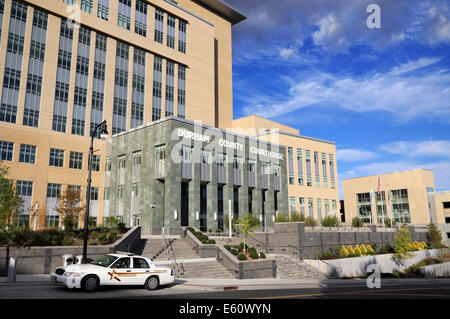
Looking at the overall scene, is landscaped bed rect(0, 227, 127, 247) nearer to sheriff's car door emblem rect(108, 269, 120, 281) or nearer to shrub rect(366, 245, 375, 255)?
sheriff's car door emblem rect(108, 269, 120, 281)

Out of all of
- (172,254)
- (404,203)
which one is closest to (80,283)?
(172,254)

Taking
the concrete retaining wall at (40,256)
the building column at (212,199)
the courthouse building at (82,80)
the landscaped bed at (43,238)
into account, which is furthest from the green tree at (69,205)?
the concrete retaining wall at (40,256)

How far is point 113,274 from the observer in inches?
630

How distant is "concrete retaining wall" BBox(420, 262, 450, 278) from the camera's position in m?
40.5

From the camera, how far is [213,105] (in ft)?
241

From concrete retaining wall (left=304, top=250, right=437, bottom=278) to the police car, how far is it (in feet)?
72.5

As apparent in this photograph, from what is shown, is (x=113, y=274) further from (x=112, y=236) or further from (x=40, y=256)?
(x=112, y=236)

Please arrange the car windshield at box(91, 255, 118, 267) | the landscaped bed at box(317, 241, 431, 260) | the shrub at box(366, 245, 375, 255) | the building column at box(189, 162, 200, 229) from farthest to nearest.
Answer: the building column at box(189, 162, 200, 229) < the shrub at box(366, 245, 375, 255) < the landscaped bed at box(317, 241, 431, 260) < the car windshield at box(91, 255, 118, 267)

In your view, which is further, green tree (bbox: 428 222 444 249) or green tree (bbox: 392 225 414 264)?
green tree (bbox: 428 222 444 249)

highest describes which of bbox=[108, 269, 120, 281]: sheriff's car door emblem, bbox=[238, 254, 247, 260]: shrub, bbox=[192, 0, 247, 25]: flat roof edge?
bbox=[192, 0, 247, 25]: flat roof edge

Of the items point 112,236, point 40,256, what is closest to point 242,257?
point 112,236

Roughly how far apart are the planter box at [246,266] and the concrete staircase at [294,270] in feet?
6.93

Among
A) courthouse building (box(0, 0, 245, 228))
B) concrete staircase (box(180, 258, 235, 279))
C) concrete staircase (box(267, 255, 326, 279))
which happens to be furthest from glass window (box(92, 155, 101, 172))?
concrete staircase (box(180, 258, 235, 279))

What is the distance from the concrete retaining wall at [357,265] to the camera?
117 feet
